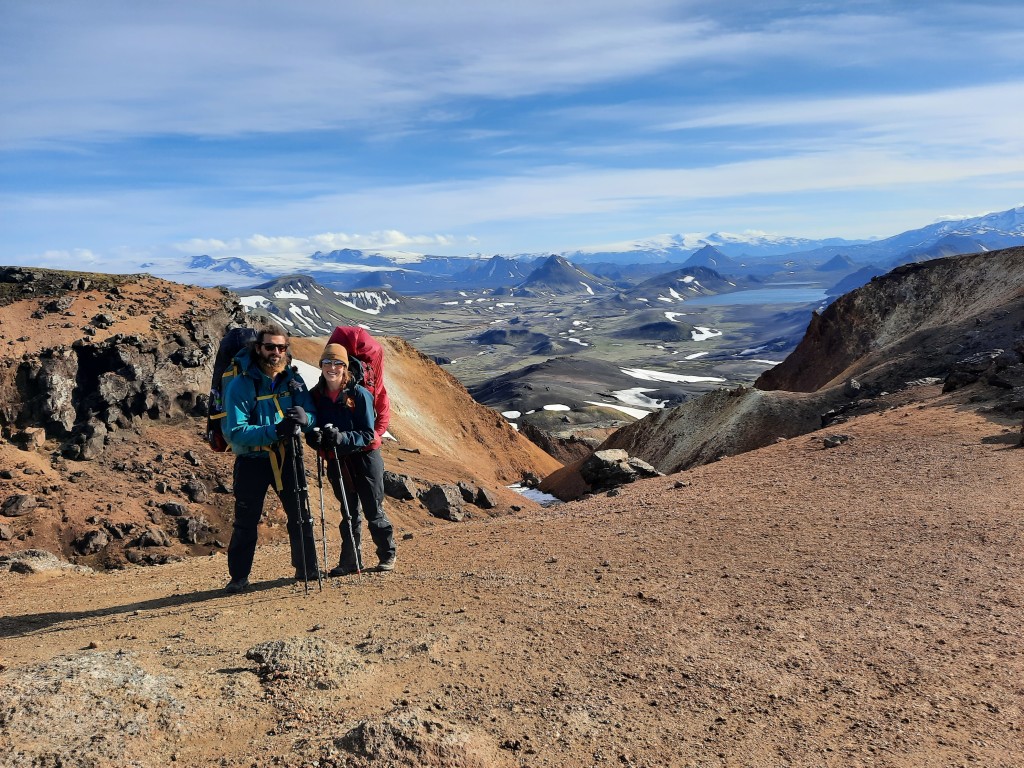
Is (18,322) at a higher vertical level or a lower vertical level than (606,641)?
higher

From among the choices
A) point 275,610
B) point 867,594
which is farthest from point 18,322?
point 867,594

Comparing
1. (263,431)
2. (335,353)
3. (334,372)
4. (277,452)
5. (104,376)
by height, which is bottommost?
(277,452)

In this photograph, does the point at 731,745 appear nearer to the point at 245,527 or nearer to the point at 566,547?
the point at 566,547

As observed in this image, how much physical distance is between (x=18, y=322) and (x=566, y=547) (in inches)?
780

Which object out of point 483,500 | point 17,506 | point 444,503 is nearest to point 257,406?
point 17,506

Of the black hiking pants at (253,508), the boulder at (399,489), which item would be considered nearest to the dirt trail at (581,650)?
the black hiking pants at (253,508)

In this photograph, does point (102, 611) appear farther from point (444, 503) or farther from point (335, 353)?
point (444, 503)

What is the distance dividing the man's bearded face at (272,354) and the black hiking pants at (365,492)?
130cm

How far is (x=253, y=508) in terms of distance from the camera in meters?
7.96

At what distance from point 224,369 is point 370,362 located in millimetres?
1669

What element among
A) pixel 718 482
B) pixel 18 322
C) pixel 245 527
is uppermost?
pixel 18 322

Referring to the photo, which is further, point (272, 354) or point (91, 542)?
point (91, 542)

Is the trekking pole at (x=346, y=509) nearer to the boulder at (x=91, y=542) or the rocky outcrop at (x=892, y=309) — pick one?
the boulder at (x=91, y=542)

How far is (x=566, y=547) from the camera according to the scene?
951 cm
